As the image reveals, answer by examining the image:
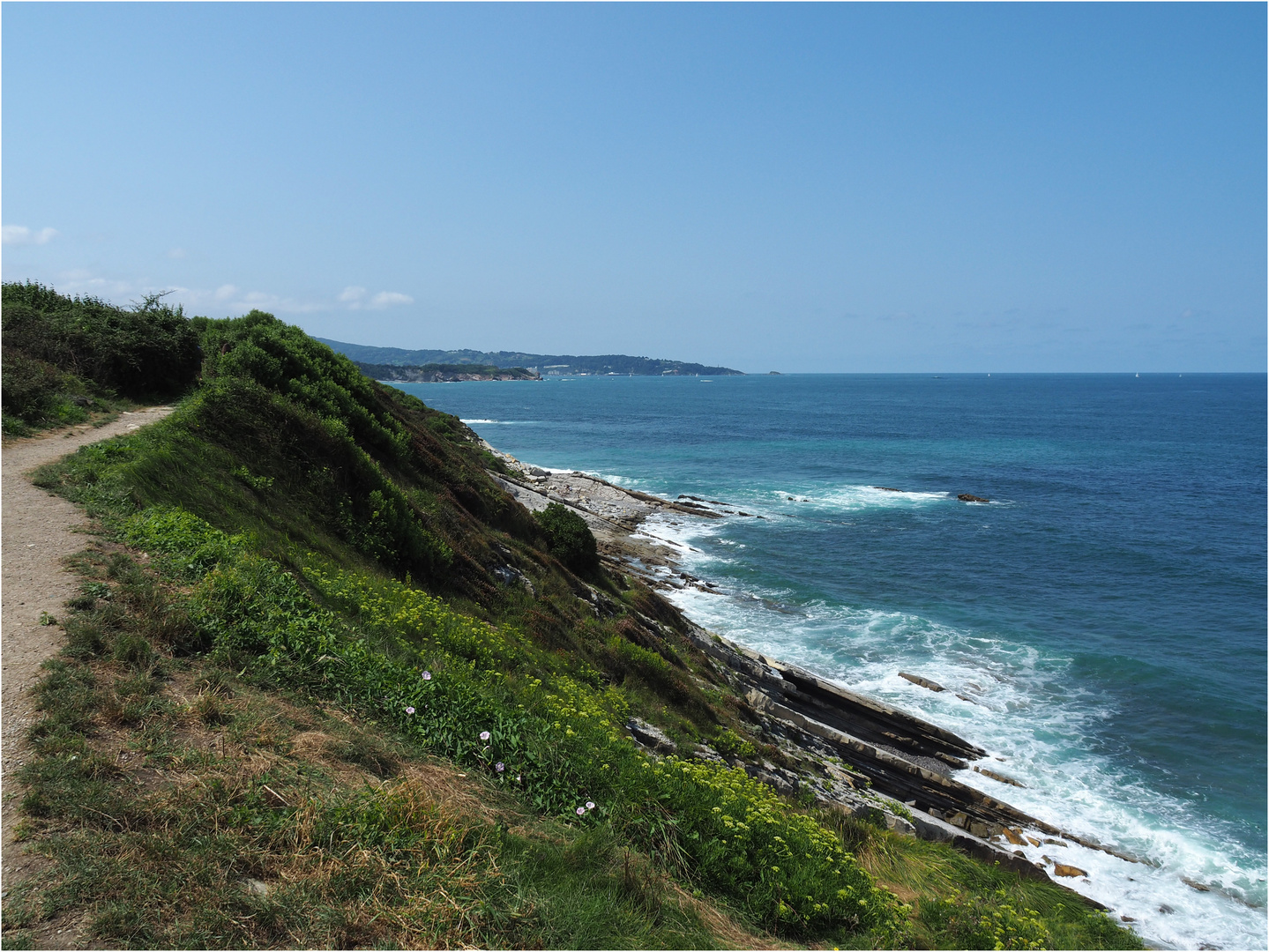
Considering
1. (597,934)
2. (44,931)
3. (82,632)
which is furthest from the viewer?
(82,632)

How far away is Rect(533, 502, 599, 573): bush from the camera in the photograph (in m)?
25.5

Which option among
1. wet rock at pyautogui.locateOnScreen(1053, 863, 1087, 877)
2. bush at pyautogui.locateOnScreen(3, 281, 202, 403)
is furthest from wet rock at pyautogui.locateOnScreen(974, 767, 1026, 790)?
bush at pyautogui.locateOnScreen(3, 281, 202, 403)

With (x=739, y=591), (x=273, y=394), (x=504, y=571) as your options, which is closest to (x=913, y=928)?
(x=504, y=571)

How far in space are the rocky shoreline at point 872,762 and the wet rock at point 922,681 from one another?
0.18 ft

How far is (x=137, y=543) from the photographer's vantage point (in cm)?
977

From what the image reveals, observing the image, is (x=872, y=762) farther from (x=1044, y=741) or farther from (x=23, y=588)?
(x=23, y=588)

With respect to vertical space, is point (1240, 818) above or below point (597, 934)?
below

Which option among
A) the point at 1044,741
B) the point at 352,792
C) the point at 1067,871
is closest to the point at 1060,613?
the point at 1044,741

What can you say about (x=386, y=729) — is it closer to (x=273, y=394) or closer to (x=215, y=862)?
(x=215, y=862)

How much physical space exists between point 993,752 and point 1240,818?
644 cm

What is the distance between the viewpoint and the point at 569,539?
84.4 feet

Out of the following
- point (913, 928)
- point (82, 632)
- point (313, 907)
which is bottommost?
point (913, 928)

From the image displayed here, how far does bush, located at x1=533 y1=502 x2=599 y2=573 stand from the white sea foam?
8261 millimetres

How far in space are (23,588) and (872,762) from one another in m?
21.5
